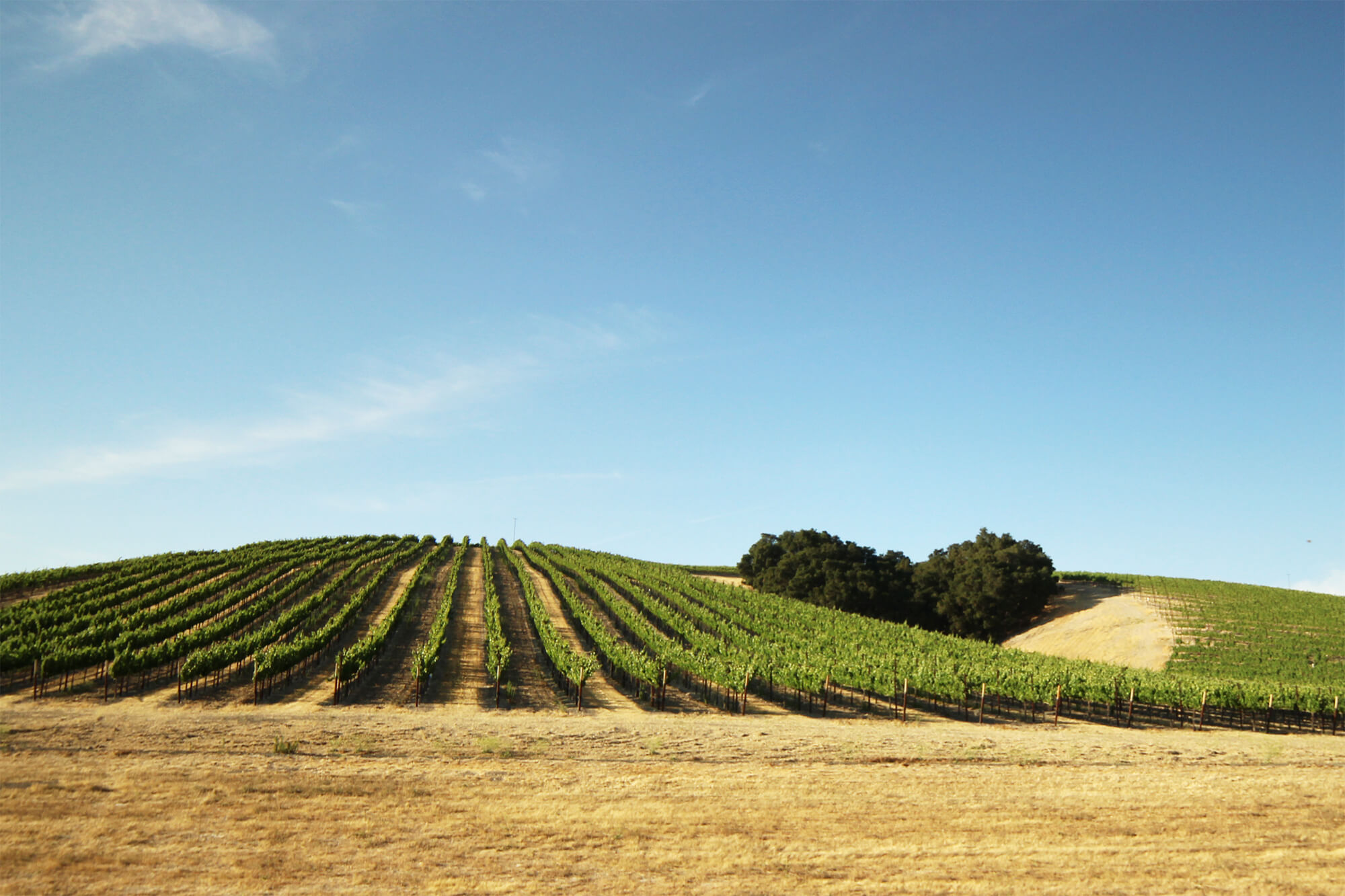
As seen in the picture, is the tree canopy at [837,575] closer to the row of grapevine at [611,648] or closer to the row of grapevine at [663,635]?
the row of grapevine at [663,635]

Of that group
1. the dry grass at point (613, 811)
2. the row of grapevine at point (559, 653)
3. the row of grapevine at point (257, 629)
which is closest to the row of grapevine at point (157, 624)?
the row of grapevine at point (257, 629)

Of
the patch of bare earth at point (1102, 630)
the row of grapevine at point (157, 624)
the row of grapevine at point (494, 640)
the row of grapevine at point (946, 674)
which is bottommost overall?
the row of grapevine at point (157, 624)

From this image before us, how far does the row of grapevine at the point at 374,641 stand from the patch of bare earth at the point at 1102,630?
44589 mm

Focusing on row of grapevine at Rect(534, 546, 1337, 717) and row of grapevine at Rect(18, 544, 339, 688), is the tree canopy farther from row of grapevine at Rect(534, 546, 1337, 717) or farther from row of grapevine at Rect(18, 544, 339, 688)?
row of grapevine at Rect(18, 544, 339, 688)

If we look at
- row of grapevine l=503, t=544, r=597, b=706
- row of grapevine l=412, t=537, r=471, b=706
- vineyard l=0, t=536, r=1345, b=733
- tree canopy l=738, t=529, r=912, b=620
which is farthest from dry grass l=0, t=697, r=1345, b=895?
tree canopy l=738, t=529, r=912, b=620

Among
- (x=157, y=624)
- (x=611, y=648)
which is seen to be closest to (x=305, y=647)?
(x=157, y=624)

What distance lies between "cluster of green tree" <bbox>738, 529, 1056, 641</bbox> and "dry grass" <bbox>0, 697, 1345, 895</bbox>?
47.1 m

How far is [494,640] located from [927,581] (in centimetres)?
5687

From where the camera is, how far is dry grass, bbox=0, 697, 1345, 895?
51.3ft

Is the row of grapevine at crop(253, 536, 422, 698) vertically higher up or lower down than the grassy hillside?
lower down

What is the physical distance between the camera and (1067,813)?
800 inches

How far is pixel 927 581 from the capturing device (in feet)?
275

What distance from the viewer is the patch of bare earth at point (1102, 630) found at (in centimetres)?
5875

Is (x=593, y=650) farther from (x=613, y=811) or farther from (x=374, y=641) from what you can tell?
(x=613, y=811)
